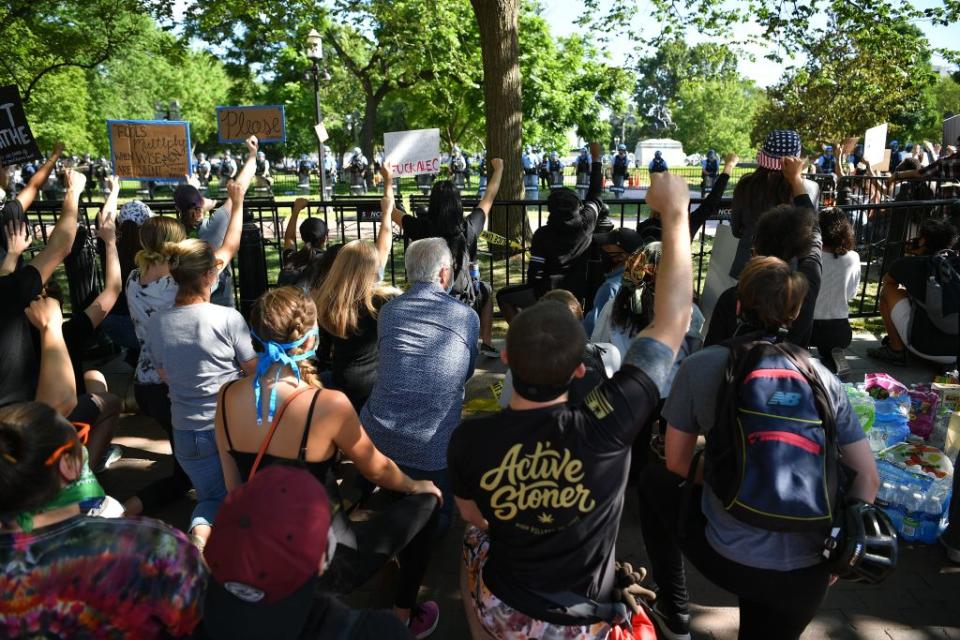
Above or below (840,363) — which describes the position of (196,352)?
above

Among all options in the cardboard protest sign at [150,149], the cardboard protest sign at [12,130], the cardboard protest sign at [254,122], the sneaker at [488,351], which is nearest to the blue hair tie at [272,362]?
the sneaker at [488,351]

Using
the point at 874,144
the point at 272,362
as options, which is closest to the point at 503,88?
the point at 874,144

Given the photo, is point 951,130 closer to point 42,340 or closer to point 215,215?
point 215,215

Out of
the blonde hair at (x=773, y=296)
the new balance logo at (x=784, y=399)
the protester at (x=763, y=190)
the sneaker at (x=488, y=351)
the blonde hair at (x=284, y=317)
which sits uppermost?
the protester at (x=763, y=190)

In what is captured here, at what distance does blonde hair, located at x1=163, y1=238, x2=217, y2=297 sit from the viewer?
3.44 metres

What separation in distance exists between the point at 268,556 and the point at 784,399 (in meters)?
1.65

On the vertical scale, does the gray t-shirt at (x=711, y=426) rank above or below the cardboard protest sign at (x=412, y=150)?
below

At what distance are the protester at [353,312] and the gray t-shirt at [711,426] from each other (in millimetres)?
1899

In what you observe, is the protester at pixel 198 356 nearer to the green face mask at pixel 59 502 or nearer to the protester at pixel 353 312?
the protester at pixel 353 312

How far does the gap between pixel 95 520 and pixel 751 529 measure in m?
2.01

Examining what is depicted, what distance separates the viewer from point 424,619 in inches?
124

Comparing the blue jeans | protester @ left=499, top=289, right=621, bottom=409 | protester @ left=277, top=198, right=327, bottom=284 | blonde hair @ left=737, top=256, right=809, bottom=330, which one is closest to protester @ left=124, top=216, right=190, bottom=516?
the blue jeans

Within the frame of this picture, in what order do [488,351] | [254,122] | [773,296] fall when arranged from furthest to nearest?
[254,122]
[488,351]
[773,296]

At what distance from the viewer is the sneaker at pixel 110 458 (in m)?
4.54
